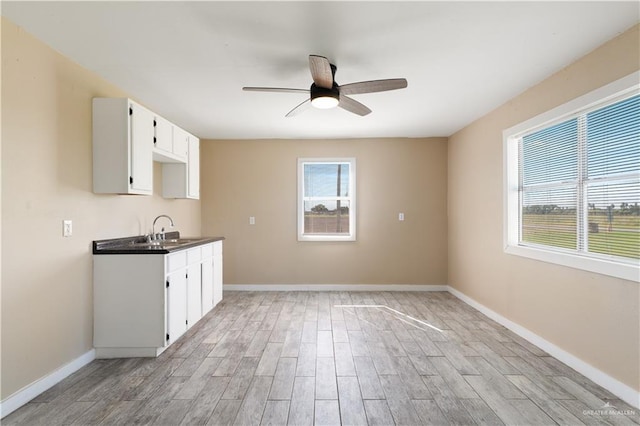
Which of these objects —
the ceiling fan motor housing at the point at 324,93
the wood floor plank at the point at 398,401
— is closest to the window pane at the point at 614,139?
the ceiling fan motor housing at the point at 324,93

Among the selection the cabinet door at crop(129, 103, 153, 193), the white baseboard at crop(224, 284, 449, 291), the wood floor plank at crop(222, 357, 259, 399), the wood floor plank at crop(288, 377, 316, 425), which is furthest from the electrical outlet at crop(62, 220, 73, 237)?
the white baseboard at crop(224, 284, 449, 291)

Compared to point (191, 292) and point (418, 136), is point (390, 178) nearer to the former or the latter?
point (418, 136)

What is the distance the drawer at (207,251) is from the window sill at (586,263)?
348cm

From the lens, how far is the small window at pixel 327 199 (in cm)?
508

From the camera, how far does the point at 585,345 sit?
239 centimetres

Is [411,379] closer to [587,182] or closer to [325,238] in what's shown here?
[587,182]

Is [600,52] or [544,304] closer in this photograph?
[600,52]

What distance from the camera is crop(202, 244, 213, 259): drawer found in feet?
11.6

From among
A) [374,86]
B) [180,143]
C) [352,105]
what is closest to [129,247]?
[180,143]

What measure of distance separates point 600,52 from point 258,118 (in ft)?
10.9

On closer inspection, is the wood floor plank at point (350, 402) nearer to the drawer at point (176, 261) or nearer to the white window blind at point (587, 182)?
the drawer at point (176, 261)

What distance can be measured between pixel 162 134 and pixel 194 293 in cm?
173

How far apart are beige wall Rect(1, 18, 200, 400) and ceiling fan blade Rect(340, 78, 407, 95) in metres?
2.23

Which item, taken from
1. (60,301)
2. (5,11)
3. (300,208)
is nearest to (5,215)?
(60,301)
